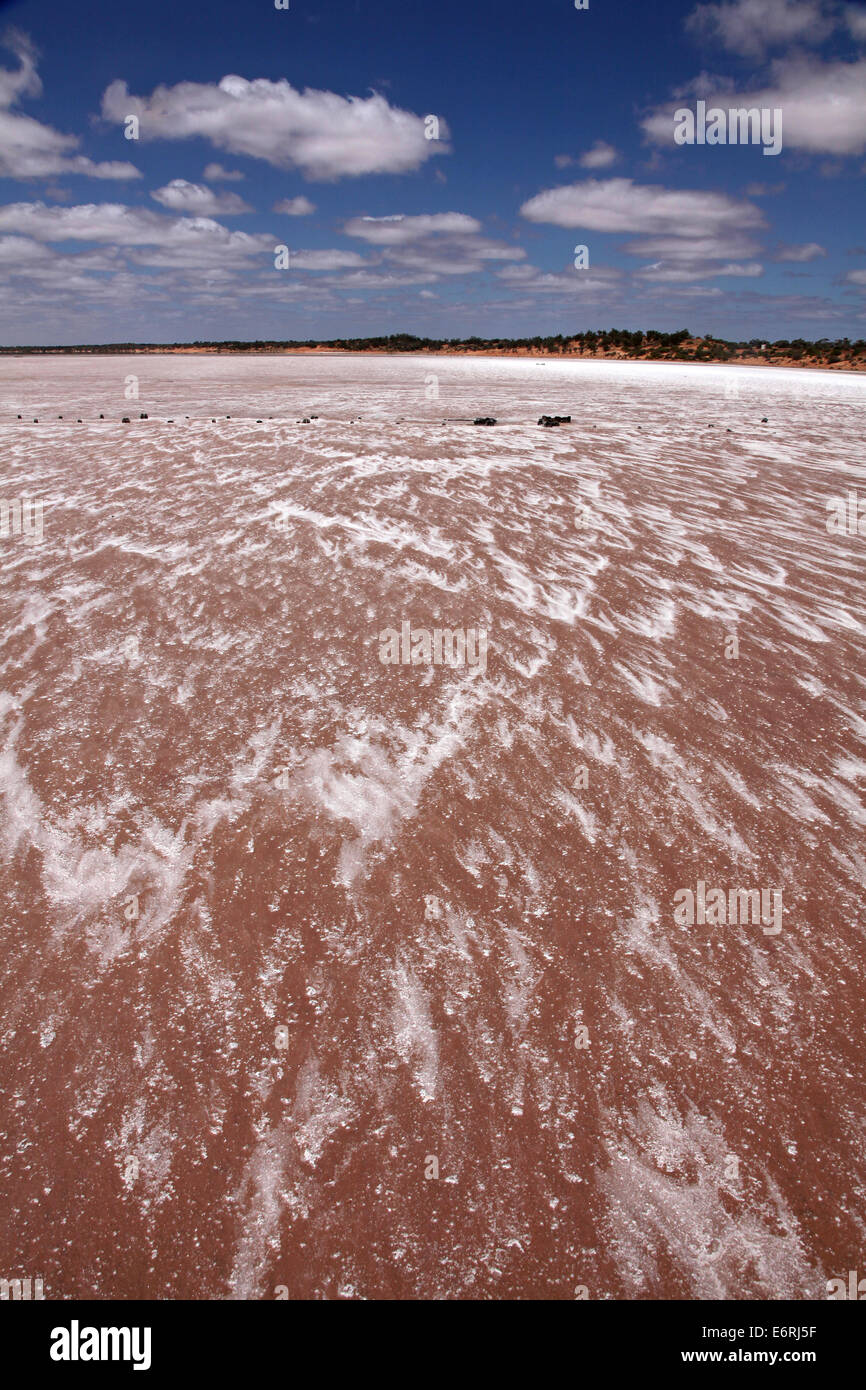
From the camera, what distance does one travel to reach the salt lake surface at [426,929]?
2535mm

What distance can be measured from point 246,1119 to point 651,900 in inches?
91.9

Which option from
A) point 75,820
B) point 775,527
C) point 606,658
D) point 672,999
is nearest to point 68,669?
point 75,820

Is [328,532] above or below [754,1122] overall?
above

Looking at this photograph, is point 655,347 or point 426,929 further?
point 655,347

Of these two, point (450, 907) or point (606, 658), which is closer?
point (450, 907)

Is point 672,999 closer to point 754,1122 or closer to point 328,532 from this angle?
point 754,1122

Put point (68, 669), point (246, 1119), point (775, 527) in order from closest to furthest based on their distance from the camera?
point (246, 1119)
point (68, 669)
point (775, 527)

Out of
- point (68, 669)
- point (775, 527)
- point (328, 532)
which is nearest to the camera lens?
point (68, 669)

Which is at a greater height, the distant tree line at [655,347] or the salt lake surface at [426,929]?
the distant tree line at [655,347]

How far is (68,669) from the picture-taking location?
603cm

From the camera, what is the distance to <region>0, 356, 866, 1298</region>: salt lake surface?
8.32 feet

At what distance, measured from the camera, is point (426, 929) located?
12.0ft
